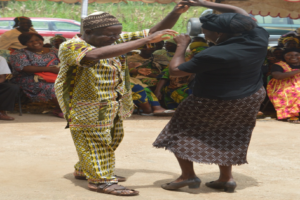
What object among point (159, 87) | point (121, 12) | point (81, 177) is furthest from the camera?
point (121, 12)

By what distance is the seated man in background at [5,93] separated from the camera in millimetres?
6660

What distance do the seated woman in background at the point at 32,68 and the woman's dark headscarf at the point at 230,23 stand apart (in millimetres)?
4524

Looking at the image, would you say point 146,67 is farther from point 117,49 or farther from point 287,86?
point 117,49

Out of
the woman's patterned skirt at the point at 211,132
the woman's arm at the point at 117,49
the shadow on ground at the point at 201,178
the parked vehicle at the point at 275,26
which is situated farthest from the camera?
the parked vehicle at the point at 275,26

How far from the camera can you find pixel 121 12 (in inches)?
781

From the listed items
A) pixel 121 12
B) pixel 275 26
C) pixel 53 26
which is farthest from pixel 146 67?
pixel 121 12

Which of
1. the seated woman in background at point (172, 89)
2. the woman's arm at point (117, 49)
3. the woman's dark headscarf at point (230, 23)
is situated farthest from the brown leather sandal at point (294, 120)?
the woman's arm at point (117, 49)

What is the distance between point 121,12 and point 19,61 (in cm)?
1332

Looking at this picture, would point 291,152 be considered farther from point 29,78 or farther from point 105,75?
point 29,78

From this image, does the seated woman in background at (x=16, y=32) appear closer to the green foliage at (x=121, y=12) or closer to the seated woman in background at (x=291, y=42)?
the seated woman in background at (x=291, y=42)

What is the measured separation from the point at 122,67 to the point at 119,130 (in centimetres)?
56

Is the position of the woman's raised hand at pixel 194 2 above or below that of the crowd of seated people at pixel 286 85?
above

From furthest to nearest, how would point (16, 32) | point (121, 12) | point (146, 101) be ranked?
point (121, 12) < point (16, 32) < point (146, 101)

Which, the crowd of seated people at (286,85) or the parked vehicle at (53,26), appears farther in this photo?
the parked vehicle at (53,26)
